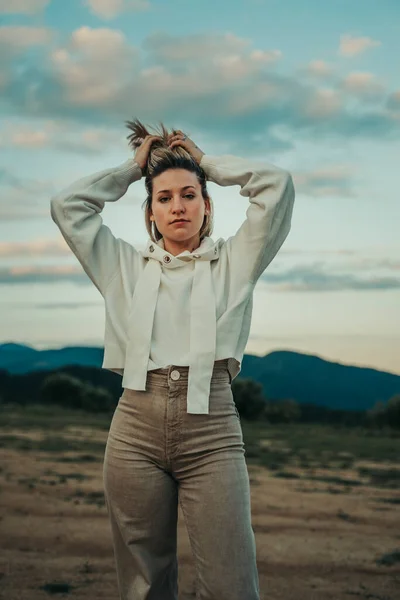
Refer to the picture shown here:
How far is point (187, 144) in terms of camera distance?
9.28 ft

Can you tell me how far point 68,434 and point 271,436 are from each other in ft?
12.2

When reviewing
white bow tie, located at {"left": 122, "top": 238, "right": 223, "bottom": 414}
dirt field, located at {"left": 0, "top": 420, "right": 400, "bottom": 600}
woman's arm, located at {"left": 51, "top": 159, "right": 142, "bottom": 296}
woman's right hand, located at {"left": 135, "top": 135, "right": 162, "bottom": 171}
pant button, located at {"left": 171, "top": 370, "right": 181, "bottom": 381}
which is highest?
woman's right hand, located at {"left": 135, "top": 135, "right": 162, "bottom": 171}

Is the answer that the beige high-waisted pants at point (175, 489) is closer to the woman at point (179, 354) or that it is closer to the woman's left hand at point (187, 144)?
the woman at point (179, 354)

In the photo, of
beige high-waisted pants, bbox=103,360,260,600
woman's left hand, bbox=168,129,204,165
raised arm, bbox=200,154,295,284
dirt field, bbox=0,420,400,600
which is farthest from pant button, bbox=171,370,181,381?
dirt field, bbox=0,420,400,600

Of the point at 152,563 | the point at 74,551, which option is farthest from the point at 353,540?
the point at 152,563

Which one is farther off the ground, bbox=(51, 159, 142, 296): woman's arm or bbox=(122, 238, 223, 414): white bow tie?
bbox=(51, 159, 142, 296): woman's arm

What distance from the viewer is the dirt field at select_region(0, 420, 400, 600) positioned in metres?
5.26

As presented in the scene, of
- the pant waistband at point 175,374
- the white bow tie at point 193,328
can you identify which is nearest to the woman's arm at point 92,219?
the white bow tie at point 193,328

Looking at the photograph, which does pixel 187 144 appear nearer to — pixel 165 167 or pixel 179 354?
pixel 165 167

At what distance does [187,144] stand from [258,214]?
1.31 ft

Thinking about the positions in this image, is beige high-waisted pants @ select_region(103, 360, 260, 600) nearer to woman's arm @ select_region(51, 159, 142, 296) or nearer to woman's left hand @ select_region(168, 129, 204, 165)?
woman's arm @ select_region(51, 159, 142, 296)

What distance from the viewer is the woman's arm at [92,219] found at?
2762 mm

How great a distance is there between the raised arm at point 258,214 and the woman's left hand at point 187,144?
8 cm

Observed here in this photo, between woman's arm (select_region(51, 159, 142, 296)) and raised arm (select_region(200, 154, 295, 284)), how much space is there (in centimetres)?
39
